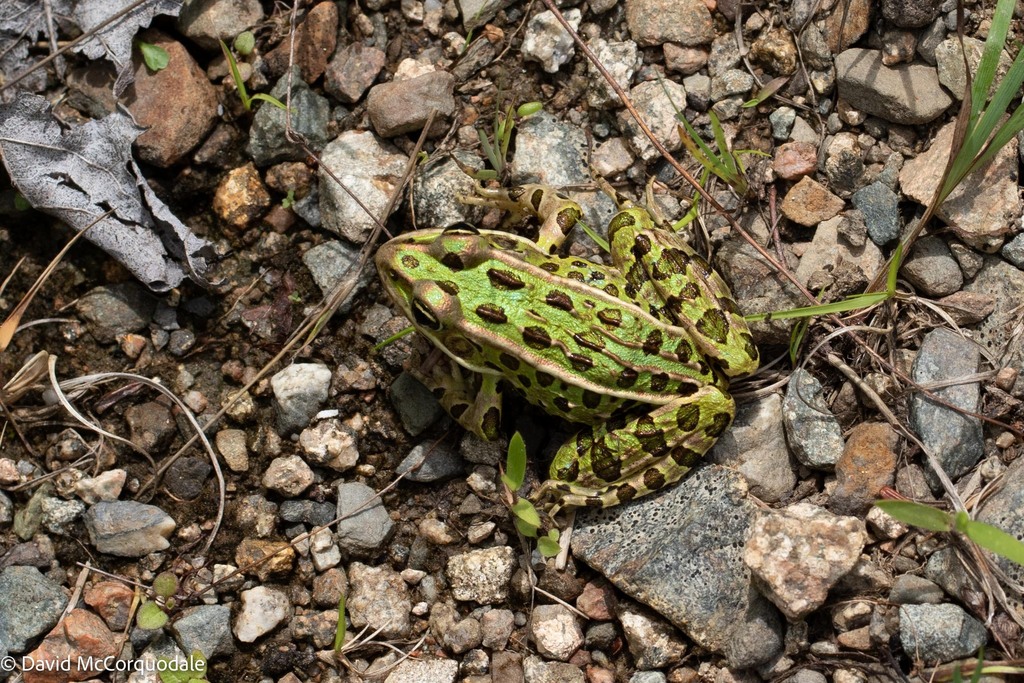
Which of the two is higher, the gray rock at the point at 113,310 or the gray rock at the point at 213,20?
the gray rock at the point at 213,20

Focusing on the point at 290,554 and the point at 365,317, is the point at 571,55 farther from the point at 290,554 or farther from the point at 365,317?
the point at 290,554

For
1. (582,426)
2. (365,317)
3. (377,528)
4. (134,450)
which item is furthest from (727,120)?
(134,450)

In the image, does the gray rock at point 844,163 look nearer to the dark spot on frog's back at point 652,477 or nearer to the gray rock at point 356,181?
the dark spot on frog's back at point 652,477

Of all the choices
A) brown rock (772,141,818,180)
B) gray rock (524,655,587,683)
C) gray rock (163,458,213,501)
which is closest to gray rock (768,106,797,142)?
brown rock (772,141,818,180)

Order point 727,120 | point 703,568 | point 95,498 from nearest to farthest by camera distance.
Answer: point 703,568
point 95,498
point 727,120

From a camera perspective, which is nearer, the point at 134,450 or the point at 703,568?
the point at 703,568

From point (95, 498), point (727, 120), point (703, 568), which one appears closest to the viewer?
point (703, 568)

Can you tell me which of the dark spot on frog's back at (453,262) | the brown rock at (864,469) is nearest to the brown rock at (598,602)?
the brown rock at (864,469)
